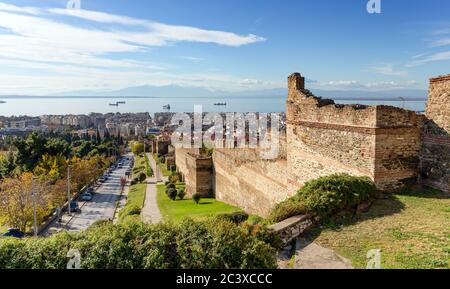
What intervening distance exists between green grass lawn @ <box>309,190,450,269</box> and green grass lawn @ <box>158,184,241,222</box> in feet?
40.6

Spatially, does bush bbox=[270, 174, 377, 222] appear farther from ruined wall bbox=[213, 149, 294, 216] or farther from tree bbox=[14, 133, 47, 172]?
tree bbox=[14, 133, 47, 172]

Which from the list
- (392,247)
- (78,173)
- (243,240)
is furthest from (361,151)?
(78,173)

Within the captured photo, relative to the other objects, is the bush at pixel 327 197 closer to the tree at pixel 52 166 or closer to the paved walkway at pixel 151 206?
the paved walkway at pixel 151 206

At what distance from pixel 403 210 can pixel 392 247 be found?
243 centimetres

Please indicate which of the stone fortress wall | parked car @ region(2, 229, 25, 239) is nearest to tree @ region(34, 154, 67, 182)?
parked car @ region(2, 229, 25, 239)

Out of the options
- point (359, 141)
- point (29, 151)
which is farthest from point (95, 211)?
point (359, 141)

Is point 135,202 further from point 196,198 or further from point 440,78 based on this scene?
point 440,78

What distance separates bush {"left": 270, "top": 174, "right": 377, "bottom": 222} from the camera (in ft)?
27.8

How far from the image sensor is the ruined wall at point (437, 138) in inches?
386

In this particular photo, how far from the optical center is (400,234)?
734 centimetres

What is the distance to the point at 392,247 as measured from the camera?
6754mm

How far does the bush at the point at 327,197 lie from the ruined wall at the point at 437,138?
5.65 feet

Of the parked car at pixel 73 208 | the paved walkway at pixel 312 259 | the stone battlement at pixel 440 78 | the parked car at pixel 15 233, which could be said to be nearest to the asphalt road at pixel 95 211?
the parked car at pixel 73 208
